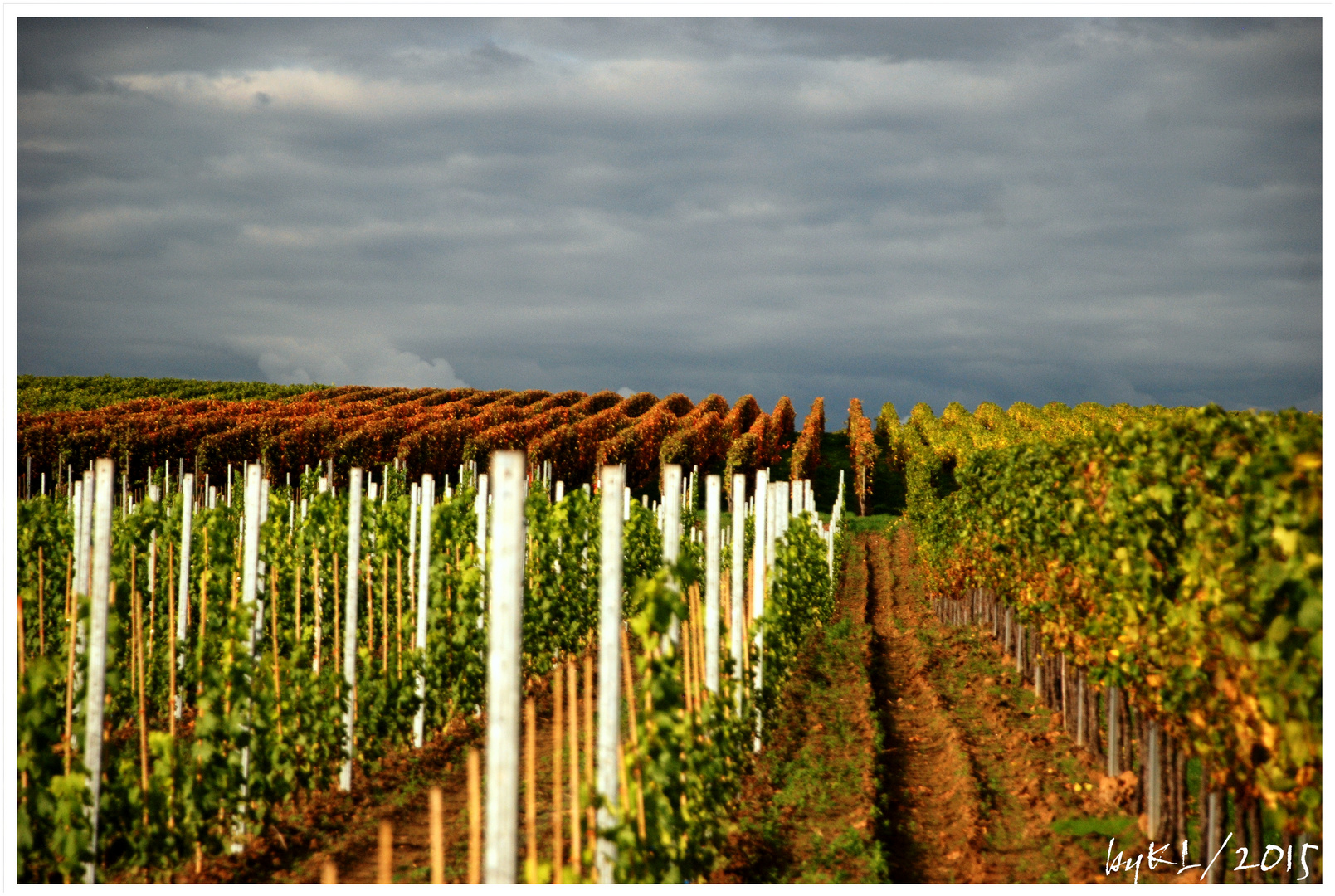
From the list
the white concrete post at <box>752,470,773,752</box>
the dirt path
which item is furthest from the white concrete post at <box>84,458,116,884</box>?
the white concrete post at <box>752,470,773,752</box>

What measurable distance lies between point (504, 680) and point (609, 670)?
2.82ft

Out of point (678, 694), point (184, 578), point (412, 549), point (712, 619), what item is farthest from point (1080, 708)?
point (184, 578)

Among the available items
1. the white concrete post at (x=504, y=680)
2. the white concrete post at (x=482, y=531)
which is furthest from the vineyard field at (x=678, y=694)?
the white concrete post at (x=482, y=531)

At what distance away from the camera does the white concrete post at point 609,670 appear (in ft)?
12.7

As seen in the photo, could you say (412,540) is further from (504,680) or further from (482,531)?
(504,680)

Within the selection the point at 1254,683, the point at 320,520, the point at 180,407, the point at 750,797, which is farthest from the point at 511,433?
the point at 1254,683

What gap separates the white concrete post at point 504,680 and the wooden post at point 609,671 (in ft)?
2.26

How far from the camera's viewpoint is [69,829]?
177 inches

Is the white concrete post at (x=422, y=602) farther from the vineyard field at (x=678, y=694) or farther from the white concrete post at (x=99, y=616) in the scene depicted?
the white concrete post at (x=99, y=616)

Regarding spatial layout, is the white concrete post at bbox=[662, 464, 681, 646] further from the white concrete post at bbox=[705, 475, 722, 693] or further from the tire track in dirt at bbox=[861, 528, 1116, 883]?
the tire track in dirt at bbox=[861, 528, 1116, 883]

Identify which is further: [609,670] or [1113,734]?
[1113,734]

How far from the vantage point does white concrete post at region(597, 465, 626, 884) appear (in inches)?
153

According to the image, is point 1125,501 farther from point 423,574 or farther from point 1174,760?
point 423,574

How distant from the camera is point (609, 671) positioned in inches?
153
